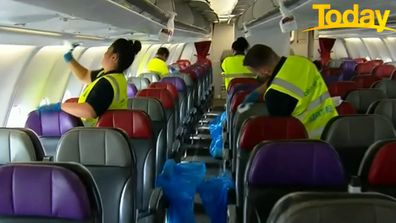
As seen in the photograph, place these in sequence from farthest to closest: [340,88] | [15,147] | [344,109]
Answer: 1. [340,88]
2. [344,109]
3. [15,147]

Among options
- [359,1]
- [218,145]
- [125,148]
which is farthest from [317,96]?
[218,145]

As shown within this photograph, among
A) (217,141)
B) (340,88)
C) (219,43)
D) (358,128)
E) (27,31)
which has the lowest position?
(217,141)

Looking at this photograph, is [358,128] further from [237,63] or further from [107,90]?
[237,63]

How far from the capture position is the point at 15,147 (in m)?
2.98

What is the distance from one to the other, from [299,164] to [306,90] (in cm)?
154

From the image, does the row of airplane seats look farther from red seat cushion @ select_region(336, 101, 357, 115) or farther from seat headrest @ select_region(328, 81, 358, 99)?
seat headrest @ select_region(328, 81, 358, 99)

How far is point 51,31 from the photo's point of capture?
5.35 meters

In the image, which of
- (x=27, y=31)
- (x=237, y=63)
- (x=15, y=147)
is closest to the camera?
(x=15, y=147)

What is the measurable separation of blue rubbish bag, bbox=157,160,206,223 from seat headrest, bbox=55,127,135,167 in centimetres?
125

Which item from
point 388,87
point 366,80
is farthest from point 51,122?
point 366,80

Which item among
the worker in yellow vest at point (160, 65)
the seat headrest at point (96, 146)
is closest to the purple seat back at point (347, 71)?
the worker in yellow vest at point (160, 65)

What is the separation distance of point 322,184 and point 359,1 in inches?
87.3

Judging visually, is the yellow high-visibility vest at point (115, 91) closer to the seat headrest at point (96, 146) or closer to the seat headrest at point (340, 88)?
the seat headrest at point (96, 146)

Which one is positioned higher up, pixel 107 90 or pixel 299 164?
pixel 107 90
